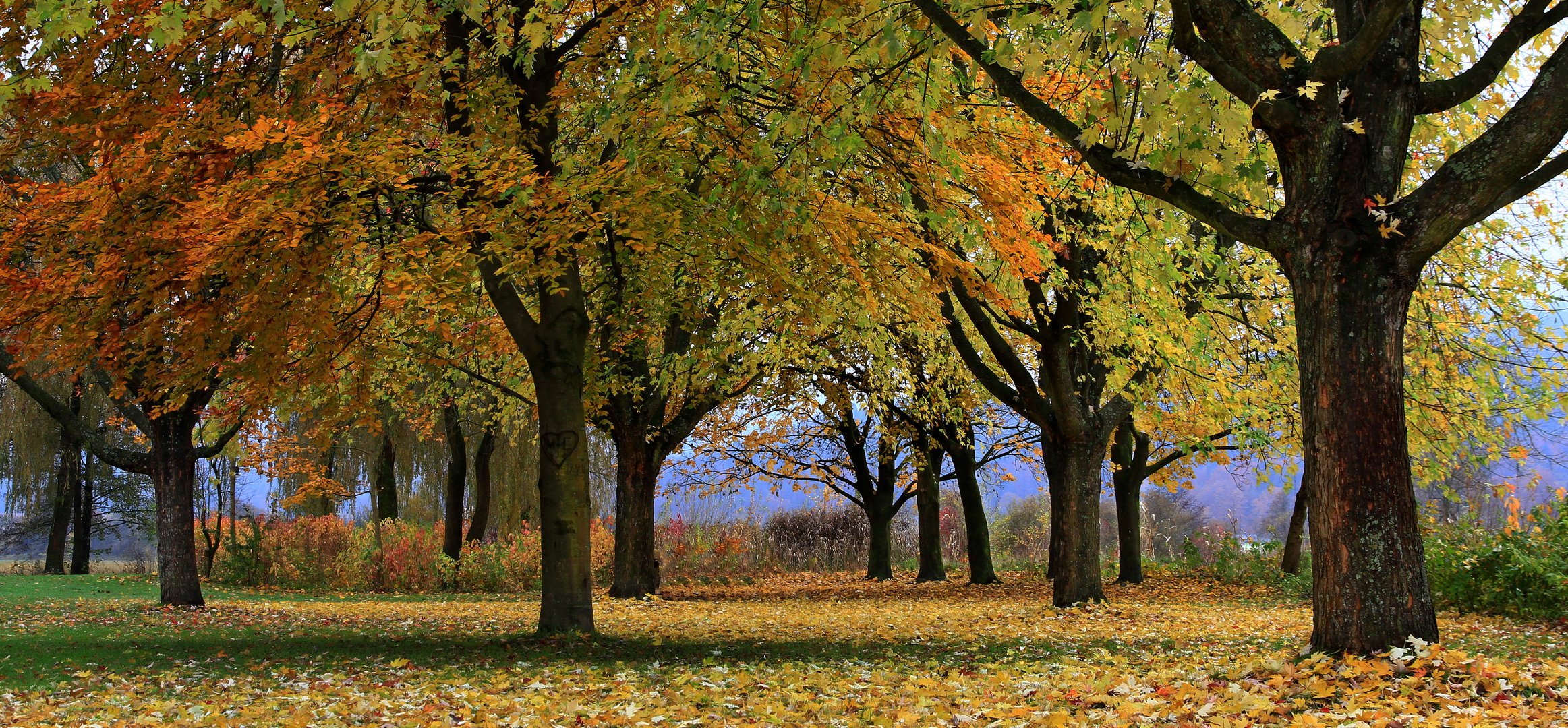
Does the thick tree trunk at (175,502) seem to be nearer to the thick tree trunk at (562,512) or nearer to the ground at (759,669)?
the ground at (759,669)

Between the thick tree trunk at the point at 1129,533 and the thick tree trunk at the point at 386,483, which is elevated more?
the thick tree trunk at the point at 386,483

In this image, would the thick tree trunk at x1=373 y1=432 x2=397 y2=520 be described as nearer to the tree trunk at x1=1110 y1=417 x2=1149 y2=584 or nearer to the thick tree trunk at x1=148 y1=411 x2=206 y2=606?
the thick tree trunk at x1=148 y1=411 x2=206 y2=606

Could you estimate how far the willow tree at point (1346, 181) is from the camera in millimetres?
5145

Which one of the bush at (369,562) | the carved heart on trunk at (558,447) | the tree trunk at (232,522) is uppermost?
the carved heart on trunk at (558,447)

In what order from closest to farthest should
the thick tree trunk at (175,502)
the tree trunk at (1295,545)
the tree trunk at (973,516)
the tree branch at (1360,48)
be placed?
the tree branch at (1360,48)
the thick tree trunk at (175,502)
the tree trunk at (1295,545)
the tree trunk at (973,516)

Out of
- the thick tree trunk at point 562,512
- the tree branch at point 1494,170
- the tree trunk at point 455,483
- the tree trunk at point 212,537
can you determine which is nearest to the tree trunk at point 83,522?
the tree trunk at point 212,537

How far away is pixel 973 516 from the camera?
71.3 ft

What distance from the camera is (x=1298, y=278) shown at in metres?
5.52

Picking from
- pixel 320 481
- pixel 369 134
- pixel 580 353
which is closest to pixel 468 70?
pixel 369 134

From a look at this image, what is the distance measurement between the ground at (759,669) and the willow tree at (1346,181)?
1.93ft

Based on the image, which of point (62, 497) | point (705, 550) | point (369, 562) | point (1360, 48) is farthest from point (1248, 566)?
A: point (62, 497)

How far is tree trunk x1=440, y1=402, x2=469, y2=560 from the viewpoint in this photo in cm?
2142

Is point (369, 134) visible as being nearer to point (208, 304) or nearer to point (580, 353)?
point (208, 304)

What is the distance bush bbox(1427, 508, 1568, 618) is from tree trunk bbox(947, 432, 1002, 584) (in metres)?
9.98
